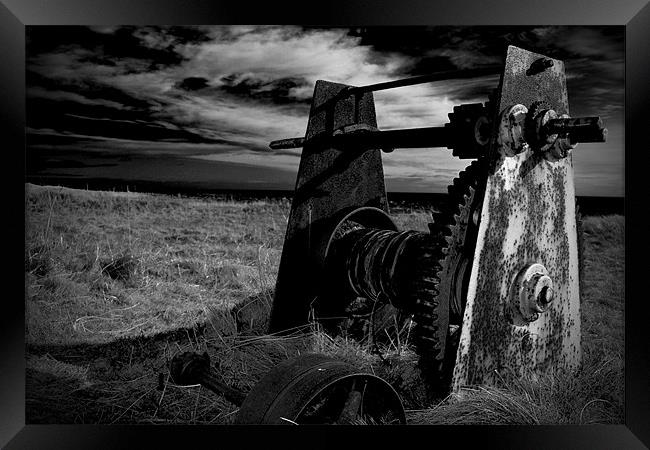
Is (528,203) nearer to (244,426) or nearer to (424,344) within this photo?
(424,344)

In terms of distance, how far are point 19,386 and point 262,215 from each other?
197 centimetres

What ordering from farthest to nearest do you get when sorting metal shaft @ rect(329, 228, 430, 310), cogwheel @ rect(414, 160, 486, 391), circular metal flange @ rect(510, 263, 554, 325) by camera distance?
1. metal shaft @ rect(329, 228, 430, 310)
2. circular metal flange @ rect(510, 263, 554, 325)
3. cogwheel @ rect(414, 160, 486, 391)

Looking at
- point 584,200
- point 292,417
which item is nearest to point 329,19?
point 584,200

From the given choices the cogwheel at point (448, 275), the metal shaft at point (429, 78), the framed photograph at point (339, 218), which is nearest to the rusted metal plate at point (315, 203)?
the framed photograph at point (339, 218)

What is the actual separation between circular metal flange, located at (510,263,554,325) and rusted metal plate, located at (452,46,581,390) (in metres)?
0.02

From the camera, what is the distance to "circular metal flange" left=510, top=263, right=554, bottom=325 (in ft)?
7.70

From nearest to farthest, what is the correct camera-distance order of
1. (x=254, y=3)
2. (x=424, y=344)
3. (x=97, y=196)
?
(x=424, y=344), (x=254, y=3), (x=97, y=196)

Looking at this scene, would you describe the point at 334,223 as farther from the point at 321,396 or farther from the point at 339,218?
the point at 321,396

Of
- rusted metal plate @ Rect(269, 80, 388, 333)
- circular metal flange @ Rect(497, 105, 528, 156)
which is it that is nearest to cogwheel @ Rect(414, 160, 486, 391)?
circular metal flange @ Rect(497, 105, 528, 156)

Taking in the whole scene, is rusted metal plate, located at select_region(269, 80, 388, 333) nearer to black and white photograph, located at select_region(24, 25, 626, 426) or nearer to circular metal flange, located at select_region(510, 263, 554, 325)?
black and white photograph, located at select_region(24, 25, 626, 426)

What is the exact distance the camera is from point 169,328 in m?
3.44

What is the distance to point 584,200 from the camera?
2.85m

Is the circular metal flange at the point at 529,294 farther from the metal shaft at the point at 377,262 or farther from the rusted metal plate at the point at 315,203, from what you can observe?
the rusted metal plate at the point at 315,203

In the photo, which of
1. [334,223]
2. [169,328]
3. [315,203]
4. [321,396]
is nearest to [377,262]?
[334,223]
